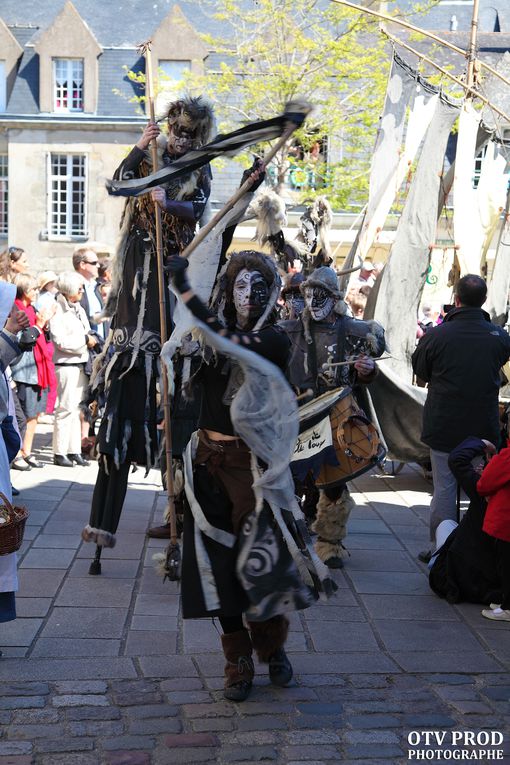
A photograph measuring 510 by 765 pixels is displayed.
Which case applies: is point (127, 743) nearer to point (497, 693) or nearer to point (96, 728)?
point (96, 728)

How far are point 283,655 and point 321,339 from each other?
2.32 m

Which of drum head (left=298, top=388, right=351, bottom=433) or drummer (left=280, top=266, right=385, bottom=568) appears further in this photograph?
drummer (left=280, top=266, right=385, bottom=568)

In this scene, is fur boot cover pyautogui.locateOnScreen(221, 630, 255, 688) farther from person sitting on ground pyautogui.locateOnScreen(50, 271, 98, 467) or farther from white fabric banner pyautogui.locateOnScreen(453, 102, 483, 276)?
white fabric banner pyautogui.locateOnScreen(453, 102, 483, 276)

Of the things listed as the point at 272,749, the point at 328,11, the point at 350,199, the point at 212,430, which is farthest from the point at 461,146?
the point at 350,199

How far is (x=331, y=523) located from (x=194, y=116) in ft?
8.36

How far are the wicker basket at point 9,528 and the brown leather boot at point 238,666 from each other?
0.99 metres

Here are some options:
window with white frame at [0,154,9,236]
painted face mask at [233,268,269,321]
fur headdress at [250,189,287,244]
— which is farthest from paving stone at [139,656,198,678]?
window with white frame at [0,154,9,236]

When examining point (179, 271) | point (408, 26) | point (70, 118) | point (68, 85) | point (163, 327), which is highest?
point (68, 85)

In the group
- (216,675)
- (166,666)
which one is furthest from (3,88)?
(216,675)

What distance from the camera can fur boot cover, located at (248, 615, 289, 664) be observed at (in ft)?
14.2

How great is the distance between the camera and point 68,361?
9.83 metres

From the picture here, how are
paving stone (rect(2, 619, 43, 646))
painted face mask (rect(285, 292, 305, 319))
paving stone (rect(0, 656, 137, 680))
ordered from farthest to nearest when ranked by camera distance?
painted face mask (rect(285, 292, 305, 319)) < paving stone (rect(2, 619, 43, 646)) < paving stone (rect(0, 656, 137, 680))

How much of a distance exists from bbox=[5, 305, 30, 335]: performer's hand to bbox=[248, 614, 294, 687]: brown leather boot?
172 centimetres

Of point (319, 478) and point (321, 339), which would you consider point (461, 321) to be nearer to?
point (321, 339)
